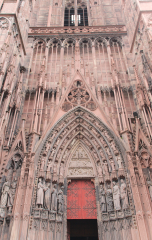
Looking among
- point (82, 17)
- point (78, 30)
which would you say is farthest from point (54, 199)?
point (82, 17)

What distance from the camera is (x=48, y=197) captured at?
7.80 m

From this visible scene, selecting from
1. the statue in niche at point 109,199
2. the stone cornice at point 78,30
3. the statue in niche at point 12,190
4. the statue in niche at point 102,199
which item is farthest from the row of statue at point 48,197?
the stone cornice at point 78,30

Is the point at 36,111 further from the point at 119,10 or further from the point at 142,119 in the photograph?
the point at 119,10

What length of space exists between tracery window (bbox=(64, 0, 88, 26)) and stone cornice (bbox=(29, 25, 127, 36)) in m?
1.75

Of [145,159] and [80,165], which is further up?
[80,165]

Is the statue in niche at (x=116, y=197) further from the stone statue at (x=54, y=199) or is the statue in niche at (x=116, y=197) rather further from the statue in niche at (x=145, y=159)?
the stone statue at (x=54, y=199)

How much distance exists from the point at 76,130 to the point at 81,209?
3805mm

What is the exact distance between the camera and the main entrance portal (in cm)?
841

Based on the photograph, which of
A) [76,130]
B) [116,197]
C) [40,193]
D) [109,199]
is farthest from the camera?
[76,130]

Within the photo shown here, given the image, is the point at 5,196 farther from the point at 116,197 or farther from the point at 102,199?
the point at 116,197

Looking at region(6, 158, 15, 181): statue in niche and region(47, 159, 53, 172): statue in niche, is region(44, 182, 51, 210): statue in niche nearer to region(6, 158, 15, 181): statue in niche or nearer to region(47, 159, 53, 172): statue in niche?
region(47, 159, 53, 172): statue in niche

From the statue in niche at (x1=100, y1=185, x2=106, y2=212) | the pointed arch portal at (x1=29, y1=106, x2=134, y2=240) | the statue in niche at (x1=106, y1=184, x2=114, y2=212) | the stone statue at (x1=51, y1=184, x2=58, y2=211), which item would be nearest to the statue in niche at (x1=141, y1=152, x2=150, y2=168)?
the pointed arch portal at (x1=29, y1=106, x2=134, y2=240)

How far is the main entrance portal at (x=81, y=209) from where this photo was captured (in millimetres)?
8414

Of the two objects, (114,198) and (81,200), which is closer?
(114,198)
